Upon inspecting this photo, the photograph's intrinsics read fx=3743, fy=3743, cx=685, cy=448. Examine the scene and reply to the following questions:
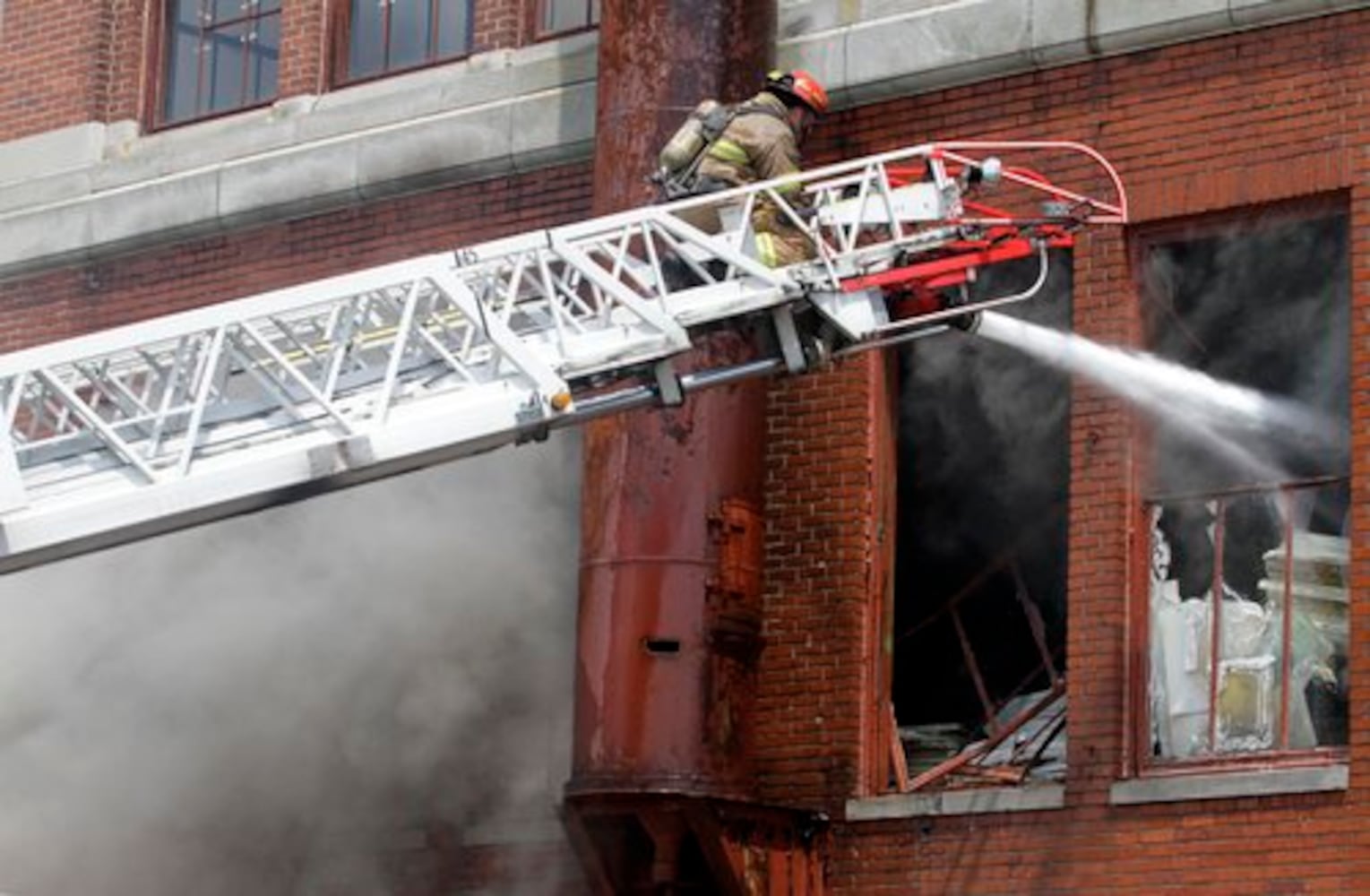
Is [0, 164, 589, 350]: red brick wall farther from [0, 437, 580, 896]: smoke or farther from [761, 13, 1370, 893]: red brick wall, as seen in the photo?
[761, 13, 1370, 893]: red brick wall

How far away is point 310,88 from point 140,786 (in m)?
3.78

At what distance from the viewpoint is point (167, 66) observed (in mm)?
20578

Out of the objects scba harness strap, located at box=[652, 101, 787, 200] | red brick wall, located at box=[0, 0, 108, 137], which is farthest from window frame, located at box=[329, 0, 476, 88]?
scba harness strap, located at box=[652, 101, 787, 200]

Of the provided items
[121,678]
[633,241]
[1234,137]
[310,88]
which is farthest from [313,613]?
[1234,137]

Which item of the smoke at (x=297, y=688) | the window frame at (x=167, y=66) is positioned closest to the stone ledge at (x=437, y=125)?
the window frame at (x=167, y=66)

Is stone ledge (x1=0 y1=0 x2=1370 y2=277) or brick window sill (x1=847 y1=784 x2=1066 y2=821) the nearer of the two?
brick window sill (x1=847 y1=784 x2=1066 y2=821)

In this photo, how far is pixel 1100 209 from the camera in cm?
1525

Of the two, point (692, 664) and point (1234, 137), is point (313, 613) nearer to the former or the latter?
point (692, 664)

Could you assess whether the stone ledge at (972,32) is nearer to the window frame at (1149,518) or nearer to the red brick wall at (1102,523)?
the red brick wall at (1102,523)

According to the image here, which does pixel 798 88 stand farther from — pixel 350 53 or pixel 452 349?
pixel 350 53

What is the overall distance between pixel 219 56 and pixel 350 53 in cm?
101

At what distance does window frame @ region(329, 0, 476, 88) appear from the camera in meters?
19.2

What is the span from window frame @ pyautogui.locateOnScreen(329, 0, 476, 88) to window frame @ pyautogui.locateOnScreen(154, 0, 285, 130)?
1.36 feet

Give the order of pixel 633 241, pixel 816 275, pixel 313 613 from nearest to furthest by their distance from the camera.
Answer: pixel 816 275, pixel 633 241, pixel 313 613
